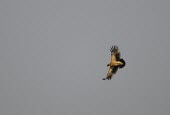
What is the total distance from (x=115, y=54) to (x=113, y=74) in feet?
5.63

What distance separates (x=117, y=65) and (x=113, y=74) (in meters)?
1.22

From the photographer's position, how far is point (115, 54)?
4066 centimetres

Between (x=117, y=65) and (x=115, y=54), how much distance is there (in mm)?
1522

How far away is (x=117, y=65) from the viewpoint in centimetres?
3944

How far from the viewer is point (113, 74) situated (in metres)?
40.3
